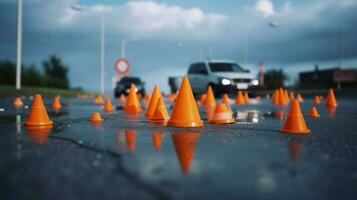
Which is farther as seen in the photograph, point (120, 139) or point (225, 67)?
point (225, 67)

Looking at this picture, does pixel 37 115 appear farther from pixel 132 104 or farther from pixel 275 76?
pixel 275 76

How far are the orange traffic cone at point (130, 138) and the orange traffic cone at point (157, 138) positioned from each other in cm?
23

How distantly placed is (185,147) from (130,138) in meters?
0.96

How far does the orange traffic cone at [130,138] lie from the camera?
4136 mm

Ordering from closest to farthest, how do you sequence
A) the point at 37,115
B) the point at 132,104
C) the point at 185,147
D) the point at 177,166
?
the point at 177,166, the point at 185,147, the point at 37,115, the point at 132,104

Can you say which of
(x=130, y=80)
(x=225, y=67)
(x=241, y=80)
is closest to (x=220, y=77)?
(x=241, y=80)

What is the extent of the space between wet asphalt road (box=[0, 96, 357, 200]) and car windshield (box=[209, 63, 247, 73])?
14.0 meters

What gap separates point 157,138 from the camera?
15.9 ft

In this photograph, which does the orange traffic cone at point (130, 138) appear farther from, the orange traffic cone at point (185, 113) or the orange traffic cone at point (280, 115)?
the orange traffic cone at point (280, 115)

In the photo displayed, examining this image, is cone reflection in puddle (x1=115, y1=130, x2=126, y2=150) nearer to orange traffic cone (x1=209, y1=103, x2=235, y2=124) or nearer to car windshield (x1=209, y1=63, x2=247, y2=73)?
orange traffic cone (x1=209, y1=103, x2=235, y2=124)

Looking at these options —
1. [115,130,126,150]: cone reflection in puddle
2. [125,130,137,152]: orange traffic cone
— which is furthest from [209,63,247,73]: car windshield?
[115,130,126,150]: cone reflection in puddle

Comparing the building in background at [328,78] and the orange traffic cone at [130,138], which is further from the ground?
the building in background at [328,78]

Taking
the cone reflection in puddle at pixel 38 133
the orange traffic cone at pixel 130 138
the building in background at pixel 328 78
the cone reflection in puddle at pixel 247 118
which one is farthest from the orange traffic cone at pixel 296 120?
the building in background at pixel 328 78

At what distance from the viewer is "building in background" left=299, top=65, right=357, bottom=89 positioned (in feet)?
129
